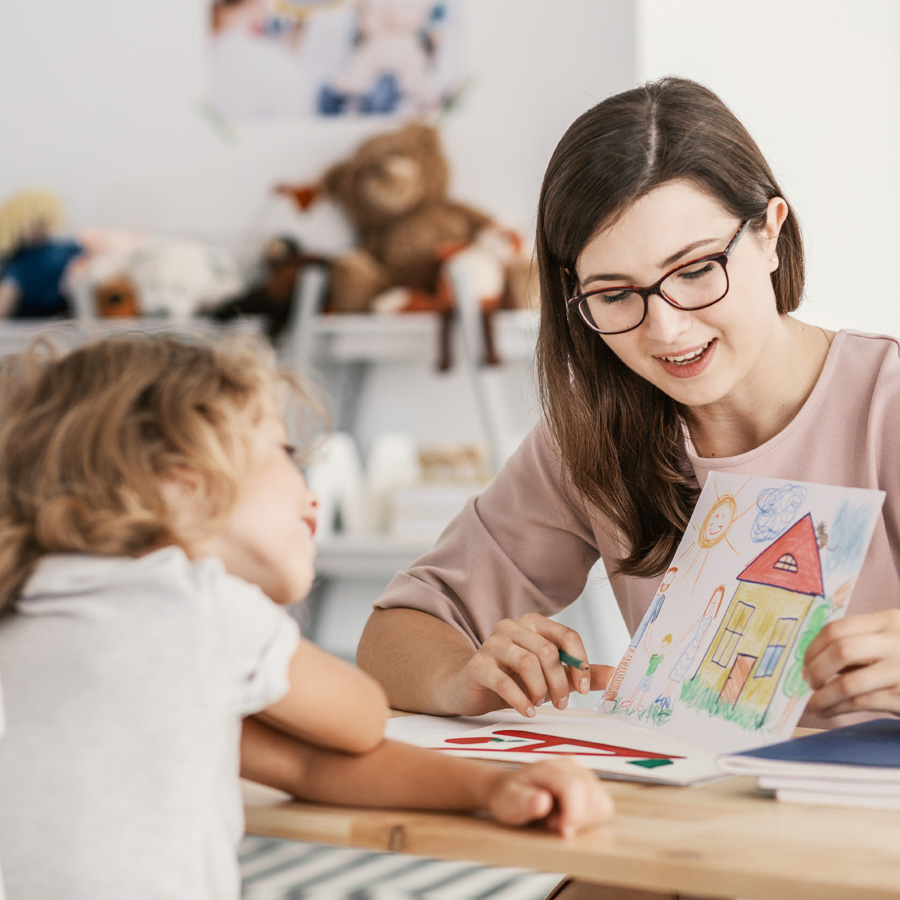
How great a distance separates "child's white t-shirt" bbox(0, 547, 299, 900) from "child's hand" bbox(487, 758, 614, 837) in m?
0.14

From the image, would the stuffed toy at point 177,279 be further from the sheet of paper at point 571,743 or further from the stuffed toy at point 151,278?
the sheet of paper at point 571,743

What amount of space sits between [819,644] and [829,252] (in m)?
1.58

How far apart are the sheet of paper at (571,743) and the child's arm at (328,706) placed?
0.10 meters

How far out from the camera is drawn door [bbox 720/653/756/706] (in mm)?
710

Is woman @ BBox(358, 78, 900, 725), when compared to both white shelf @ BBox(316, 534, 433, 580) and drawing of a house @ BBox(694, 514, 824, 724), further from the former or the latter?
white shelf @ BBox(316, 534, 433, 580)

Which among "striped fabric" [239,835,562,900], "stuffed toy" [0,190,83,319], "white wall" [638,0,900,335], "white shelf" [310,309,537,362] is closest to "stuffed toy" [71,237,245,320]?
"stuffed toy" [0,190,83,319]

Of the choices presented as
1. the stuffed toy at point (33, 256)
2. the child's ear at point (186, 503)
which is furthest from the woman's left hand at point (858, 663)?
the stuffed toy at point (33, 256)

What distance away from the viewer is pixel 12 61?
2.60m

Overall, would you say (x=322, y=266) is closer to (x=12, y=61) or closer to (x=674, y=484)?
(x=12, y=61)

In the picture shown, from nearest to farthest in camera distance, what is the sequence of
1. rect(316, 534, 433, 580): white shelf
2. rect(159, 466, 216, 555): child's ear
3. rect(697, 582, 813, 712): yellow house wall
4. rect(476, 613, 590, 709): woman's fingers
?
rect(159, 466, 216, 555): child's ear
rect(697, 582, 813, 712): yellow house wall
rect(476, 613, 590, 709): woman's fingers
rect(316, 534, 433, 580): white shelf

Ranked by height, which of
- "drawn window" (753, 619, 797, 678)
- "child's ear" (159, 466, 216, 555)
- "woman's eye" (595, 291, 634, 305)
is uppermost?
"woman's eye" (595, 291, 634, 305)

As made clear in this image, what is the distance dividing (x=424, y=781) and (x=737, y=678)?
0.78 feet

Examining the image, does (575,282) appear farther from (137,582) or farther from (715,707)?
(137,582)

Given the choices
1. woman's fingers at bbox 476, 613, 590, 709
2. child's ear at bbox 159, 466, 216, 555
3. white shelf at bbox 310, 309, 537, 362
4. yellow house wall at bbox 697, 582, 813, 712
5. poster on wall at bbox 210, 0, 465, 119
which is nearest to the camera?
child's ear at bbox 159, 466, 216, 555
